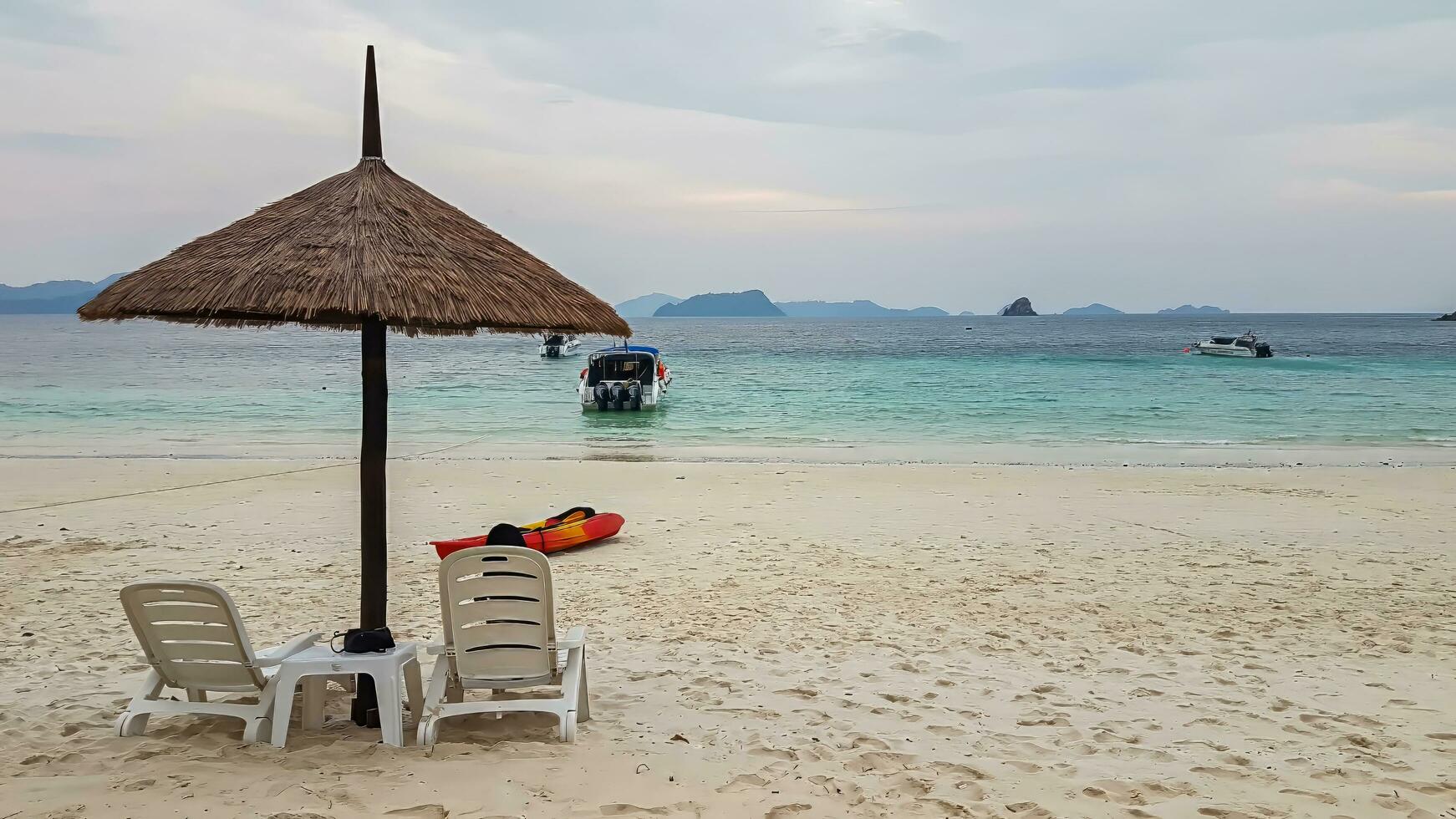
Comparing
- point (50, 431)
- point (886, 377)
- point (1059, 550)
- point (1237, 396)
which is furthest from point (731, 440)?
point (886, 377)

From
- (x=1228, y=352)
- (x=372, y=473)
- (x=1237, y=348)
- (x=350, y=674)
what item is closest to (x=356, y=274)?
(x=372, y=473)

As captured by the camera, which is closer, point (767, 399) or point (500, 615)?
point (500, 615)

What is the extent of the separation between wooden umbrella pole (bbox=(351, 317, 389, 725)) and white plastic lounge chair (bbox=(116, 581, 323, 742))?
0.35m

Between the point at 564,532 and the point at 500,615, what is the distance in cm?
433

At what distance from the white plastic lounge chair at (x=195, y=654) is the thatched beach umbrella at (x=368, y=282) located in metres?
0.50

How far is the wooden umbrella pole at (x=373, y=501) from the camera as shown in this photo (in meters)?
4.28

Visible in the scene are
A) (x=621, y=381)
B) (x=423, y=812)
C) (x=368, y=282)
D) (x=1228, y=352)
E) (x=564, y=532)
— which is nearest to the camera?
(x=423, y=812)

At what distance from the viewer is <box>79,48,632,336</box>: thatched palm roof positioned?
400 centimetres

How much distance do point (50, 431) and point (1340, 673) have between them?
24078 millimetres

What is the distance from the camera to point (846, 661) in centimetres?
558

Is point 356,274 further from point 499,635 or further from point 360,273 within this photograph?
point 499,635

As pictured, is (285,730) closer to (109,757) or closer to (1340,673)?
(109,757)

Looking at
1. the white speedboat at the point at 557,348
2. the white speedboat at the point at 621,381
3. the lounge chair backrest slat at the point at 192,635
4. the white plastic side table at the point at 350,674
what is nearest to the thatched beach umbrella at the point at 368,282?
the white plastic side table at the point at 350,674

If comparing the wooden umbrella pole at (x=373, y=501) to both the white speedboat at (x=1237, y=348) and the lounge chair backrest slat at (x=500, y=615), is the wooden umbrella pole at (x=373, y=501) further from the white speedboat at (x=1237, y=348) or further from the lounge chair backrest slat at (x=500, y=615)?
the white speedboat at (x=1237, y=348)
